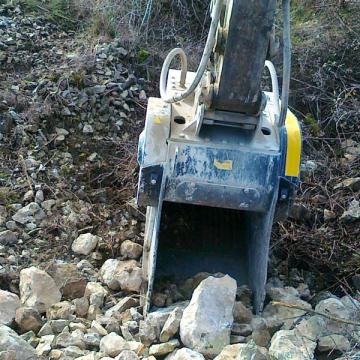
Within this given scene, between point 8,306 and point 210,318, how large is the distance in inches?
33.6

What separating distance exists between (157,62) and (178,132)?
7.71ft

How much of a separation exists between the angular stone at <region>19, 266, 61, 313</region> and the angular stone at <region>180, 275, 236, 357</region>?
0.67 metres

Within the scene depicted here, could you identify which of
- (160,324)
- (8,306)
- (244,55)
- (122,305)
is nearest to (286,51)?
(244,55)

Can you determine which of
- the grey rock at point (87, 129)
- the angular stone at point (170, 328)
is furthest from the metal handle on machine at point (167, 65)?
the grey rock at point (87, 129)

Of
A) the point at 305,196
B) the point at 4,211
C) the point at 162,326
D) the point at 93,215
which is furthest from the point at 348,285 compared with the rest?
the point at 4,211

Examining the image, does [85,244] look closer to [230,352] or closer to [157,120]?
[157,120]

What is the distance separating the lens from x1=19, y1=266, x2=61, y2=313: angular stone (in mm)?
3025

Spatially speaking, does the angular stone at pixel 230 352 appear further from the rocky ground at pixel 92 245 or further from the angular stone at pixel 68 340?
the angular stone at pixel 68 340

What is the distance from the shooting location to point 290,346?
8.49 feet

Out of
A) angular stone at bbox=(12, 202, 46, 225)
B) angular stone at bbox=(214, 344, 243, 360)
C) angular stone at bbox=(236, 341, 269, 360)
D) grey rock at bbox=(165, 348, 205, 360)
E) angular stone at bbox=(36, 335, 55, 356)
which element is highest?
angular stone at bbox=(12, 202, 46, 225)

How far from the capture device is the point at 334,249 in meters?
3.66

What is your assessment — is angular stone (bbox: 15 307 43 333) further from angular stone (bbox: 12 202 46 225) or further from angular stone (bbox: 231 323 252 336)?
angular stone (bbox: 12 202 46 225)

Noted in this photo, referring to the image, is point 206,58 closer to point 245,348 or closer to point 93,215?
point 245,348

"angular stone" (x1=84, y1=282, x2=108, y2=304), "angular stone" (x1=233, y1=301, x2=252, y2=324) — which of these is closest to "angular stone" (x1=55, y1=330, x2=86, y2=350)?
"angular stone" (x1=84, y1=282, x2=108, y2=304)
